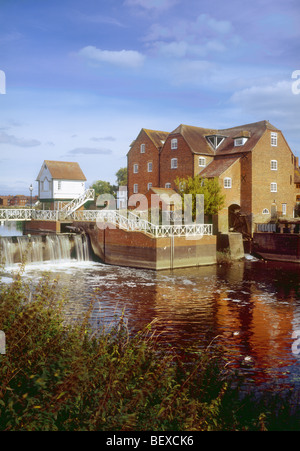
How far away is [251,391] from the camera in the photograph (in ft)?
34.4

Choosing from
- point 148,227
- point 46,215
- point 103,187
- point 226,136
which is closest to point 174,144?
point 226,136

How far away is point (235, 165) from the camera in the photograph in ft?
148

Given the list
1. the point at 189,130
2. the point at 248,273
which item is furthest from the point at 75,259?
the point at 189,130

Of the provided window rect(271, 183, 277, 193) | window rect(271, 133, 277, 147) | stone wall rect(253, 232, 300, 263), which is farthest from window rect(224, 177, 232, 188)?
window rect(271, 133, 277, 147)

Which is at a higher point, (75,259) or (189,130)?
(189,130)

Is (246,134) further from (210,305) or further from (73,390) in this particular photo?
(73,390)

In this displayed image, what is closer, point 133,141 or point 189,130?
point 189,130

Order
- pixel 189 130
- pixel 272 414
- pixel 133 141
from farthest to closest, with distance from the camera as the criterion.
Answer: pixel 133 141, pixel 189 130, pixel 272 414

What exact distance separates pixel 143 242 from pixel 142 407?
25.4 metres

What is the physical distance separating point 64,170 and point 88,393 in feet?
197

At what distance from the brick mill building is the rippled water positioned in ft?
38.8

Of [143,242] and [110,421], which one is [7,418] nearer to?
[110,421]

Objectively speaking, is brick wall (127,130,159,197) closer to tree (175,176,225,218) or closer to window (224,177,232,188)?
window (224,177,232,188)

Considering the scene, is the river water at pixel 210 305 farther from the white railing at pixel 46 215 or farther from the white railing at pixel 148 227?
the white railing at pixel 46 215
